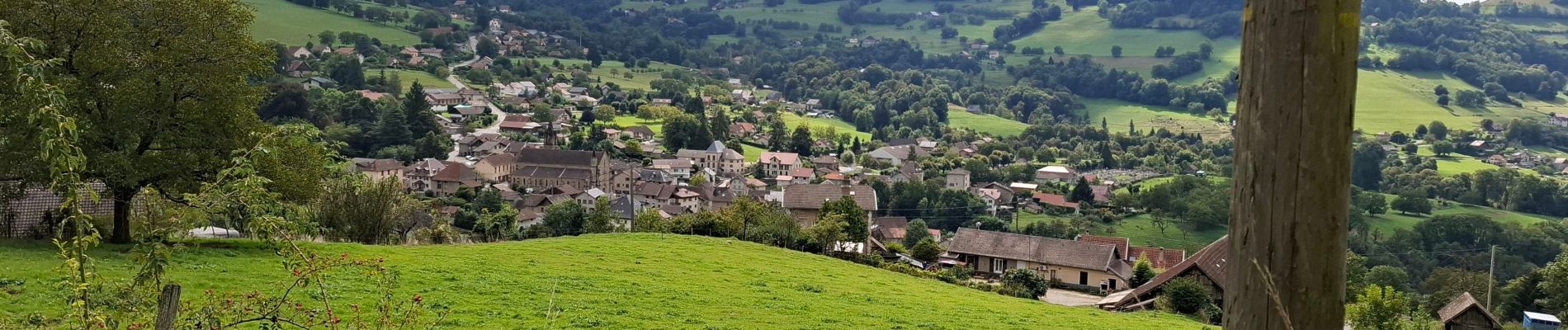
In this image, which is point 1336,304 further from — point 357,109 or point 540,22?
point 540,22

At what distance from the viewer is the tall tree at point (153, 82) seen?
500 inches

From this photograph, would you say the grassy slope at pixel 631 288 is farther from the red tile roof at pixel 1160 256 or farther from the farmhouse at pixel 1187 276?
the red tile roof at pixel 1160 256

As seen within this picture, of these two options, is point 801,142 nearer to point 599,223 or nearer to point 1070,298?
point 599,223

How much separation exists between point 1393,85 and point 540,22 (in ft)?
317

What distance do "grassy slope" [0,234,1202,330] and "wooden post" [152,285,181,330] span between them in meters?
6.00

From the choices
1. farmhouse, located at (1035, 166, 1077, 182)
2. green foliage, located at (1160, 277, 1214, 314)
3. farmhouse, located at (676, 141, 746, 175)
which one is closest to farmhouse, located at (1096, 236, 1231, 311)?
green foliage, located at (1160, 277, 1214, 314)

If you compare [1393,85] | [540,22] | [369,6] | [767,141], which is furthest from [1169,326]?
[540,22]

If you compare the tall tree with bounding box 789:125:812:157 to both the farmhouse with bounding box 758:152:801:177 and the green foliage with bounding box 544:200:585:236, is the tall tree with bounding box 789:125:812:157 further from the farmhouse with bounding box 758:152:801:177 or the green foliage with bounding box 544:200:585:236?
the green foliage with bounding box 544:200:585:236

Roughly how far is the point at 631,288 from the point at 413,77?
77.5 meters

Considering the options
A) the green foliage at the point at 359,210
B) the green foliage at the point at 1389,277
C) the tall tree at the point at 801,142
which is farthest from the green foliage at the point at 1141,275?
the tall tree at the point at 801,142

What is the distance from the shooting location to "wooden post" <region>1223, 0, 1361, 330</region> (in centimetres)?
175

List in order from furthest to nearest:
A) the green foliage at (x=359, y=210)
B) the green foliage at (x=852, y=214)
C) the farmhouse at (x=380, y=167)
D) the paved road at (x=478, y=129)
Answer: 1. the paved road at (x=478, y=129)
2. the farmhouse at (x=380, y=167)
3. the green foliage at (x=852, y=214)
4. the green foliage at (x=359, y=210)

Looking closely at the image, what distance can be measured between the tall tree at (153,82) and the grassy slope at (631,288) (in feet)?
3.64

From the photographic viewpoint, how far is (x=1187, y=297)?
2238 cm
